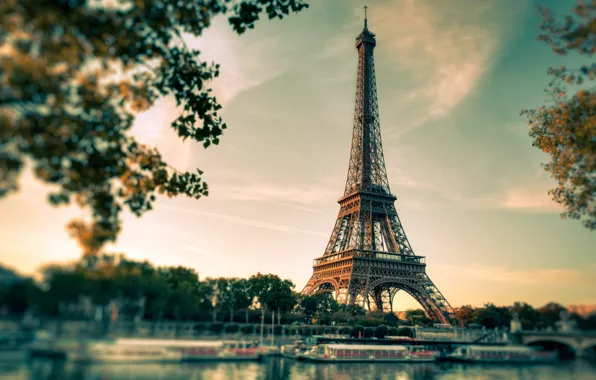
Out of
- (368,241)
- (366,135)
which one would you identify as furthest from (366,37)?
(368,241)

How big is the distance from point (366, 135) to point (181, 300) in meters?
64.0

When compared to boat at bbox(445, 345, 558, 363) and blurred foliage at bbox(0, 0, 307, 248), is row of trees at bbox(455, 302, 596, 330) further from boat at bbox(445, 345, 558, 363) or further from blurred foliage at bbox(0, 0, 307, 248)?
blurred foliage at bbox(0, 0, 307, 248)

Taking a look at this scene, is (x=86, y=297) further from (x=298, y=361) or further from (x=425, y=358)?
(x=425, y=358)

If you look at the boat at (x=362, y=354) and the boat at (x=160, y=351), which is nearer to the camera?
the boat at (x=160, y=351)

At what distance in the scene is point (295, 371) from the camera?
3997cm

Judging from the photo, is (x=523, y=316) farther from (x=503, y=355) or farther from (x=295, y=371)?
(x=295, y=371)

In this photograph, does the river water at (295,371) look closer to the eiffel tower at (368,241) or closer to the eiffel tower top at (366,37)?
the eiffel tower at (368,241)

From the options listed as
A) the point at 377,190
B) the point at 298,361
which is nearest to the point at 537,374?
the point at 298,361

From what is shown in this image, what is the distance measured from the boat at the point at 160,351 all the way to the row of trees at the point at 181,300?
164cm

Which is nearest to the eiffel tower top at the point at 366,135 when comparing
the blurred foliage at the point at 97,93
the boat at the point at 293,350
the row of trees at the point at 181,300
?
the row of trees at the point at 181,300

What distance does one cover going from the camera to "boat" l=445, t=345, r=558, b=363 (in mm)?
45709

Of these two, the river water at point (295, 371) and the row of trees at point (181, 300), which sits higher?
the row of trees at point (181, 300)

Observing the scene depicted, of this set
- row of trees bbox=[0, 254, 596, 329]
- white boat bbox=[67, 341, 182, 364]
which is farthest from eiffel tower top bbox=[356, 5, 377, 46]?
white boat bbox=[67, 341, 182, 364]

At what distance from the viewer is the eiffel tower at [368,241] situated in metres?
76.6
